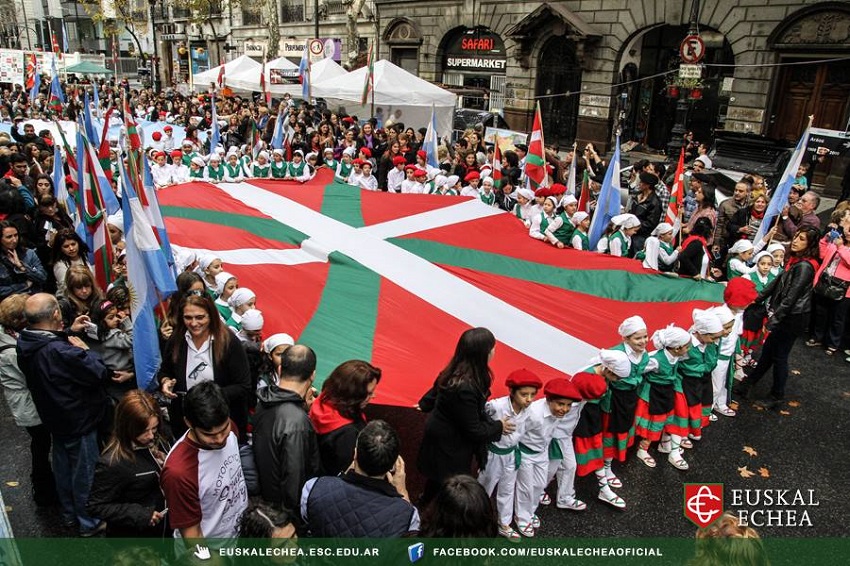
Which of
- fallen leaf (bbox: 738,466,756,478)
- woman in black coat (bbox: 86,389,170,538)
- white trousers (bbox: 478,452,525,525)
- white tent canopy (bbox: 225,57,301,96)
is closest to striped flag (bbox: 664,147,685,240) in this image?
fallen leaf (bbox: 738,466,756,478)

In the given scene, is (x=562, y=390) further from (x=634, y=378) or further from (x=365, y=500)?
(x=365, y=500)

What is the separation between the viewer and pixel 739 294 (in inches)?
193

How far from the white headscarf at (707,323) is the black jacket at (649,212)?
2818 mm

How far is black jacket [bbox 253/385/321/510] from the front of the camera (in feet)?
9.55

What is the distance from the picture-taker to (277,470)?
2.95 meters

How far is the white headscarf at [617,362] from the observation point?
3.97 meters

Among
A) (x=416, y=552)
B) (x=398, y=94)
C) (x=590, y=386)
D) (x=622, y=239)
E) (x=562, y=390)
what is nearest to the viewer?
(x=416, y=552)

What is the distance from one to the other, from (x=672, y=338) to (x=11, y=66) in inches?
1070

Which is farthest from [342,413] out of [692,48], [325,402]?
[692,48]

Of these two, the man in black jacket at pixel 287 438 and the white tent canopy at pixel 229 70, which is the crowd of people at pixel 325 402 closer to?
the man in black jacket at pixel 287 438

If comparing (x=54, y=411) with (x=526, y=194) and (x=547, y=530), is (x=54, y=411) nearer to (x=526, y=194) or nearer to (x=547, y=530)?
(x=547, y=530)

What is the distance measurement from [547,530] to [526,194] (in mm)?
4805

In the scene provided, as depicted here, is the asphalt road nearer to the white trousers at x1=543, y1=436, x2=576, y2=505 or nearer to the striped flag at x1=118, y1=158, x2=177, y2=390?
the white trousers at x1=543, y1=436, x2=576, y2=505

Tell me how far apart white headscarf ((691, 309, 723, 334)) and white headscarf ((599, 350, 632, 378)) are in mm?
880
